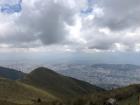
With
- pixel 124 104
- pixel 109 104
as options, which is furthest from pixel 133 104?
pixel 109 104

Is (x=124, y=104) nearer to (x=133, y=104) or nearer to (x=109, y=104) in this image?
(x=133, y=104)

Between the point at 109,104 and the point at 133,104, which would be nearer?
the point at 109,104

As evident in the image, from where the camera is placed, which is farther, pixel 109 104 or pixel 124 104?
pixel 124 104
